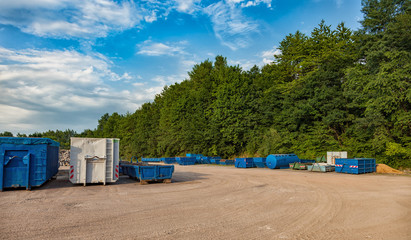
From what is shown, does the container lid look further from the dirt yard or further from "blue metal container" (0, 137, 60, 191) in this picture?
the dirt yard

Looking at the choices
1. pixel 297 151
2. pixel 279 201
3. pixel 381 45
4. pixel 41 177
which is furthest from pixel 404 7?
pixel 41 177

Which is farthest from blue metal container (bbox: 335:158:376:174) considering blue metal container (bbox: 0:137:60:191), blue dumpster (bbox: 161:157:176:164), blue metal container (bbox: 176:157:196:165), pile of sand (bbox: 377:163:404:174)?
blue dumpster (bbox: 161:157:176:164)

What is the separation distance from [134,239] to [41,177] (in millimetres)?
10421

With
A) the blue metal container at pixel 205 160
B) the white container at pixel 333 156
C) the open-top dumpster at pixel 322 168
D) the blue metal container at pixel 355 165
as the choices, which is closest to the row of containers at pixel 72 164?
the open-top dumpster at pixel 322 168

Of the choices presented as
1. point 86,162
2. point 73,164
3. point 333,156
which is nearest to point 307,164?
point 333,156

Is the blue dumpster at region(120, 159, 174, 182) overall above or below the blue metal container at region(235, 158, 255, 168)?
above

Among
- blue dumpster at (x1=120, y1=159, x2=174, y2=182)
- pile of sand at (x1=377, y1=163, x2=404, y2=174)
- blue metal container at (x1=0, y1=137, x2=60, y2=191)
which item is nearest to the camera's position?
blue metal container at (x1=0, y1=137, x2=60, y2=191)

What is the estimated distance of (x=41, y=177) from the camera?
13.7 m

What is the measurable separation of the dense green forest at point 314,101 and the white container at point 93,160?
24.5m

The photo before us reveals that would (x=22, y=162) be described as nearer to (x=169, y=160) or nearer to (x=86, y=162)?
(x=86, y=162)

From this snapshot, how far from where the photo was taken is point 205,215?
834 cm

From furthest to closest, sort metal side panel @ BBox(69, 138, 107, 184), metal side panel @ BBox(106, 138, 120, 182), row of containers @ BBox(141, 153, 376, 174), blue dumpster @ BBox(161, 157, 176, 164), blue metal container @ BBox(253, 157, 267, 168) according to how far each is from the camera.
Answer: blue dumpster @ BBox(161, 157, 176, 164) < blue metal container @ BBox(253, 157, 267, 168) < row of containers @ BBox(141, 153, 376, 174) < metal side panel @ BBox(106, 138, 120, 182) < metal side panel @ BBox(69, 138, 107, 184)

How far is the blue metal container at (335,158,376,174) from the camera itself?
2306 centimetres

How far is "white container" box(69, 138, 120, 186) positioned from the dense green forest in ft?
80.3
